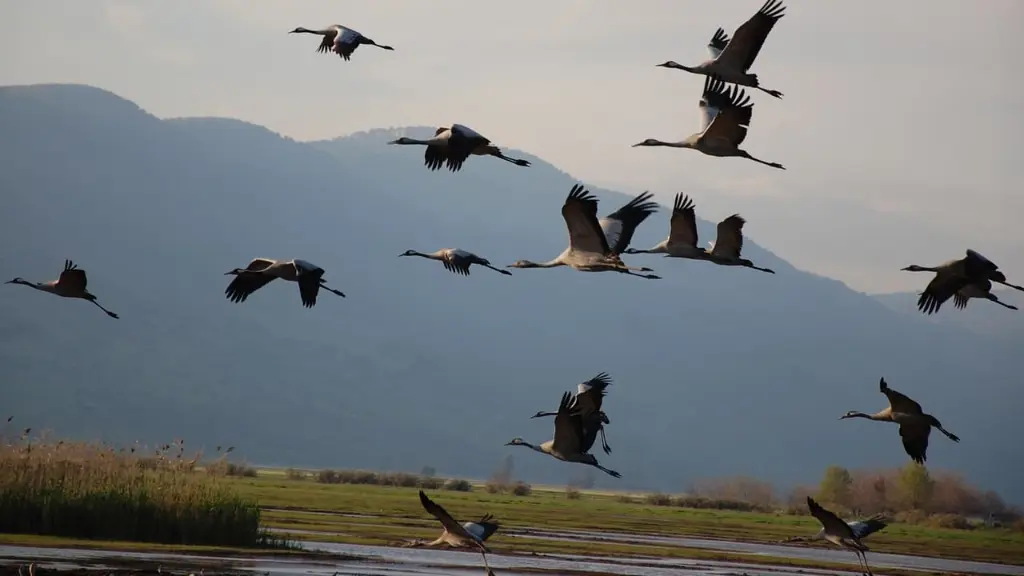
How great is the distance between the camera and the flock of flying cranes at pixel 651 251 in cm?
2330

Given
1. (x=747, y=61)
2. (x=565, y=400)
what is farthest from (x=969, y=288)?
(x=565, y=400)

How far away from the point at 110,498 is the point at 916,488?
2400 inches

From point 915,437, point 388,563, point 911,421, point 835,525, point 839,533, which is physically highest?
point 911,421

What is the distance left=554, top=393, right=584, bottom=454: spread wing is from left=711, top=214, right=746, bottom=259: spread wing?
152 inches

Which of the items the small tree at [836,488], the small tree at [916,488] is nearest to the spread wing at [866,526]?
the small tree at [916,488]

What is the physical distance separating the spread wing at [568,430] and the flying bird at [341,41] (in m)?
6.34

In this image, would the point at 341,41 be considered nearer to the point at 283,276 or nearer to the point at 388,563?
the point at 283,276

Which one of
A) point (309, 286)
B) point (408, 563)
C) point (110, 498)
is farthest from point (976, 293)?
point (110, 498)

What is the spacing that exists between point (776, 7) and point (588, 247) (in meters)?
4.70

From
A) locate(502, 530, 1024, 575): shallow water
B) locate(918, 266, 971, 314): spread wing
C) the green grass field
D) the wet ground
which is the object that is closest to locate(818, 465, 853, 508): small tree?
the green grass field

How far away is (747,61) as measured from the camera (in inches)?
925

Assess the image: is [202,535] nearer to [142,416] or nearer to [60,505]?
[60,505]

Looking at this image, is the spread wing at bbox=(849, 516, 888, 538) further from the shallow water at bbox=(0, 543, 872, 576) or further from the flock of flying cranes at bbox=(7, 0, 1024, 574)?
the shallow water at bbox=(0, 543, 872, 576)

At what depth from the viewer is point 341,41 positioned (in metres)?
24.8
